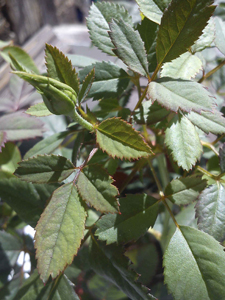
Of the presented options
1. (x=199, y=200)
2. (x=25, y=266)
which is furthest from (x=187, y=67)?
(x=25, y=266)

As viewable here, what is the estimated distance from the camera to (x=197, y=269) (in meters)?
0.36

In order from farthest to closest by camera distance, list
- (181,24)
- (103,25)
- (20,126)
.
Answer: (20,126) → (103,25) → (181,24)

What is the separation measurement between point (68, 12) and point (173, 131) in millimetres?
2440

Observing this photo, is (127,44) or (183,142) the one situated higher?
(127,44)

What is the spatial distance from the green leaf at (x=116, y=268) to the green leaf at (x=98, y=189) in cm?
11

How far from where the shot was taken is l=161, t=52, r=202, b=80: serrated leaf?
398 mm

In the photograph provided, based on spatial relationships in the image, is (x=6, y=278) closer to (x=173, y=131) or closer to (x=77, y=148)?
(x=77, y=148)

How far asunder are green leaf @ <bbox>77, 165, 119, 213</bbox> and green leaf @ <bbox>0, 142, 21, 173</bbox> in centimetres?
29

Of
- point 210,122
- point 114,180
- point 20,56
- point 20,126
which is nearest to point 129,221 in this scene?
point 114,180

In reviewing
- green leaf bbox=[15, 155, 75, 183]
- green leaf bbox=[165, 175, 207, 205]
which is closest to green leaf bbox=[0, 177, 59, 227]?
green leaf bbox=[15, 155, 75, 183]

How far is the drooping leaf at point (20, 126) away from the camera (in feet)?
1.78

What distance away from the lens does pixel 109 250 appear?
1.36 ft

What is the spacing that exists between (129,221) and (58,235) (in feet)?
0.36

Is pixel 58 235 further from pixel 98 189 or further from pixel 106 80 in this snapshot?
pixel 106 80
